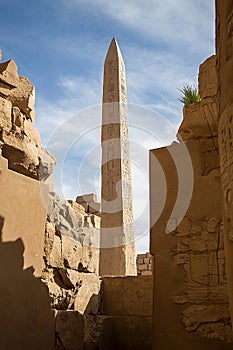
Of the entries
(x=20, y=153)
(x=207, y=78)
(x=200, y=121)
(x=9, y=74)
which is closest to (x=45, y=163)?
(x=20, y=153)

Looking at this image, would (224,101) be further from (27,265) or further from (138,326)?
(138,326)

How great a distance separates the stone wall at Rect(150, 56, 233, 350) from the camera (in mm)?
4098

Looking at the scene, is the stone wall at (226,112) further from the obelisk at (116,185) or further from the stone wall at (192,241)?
the obelisk at (116,185)

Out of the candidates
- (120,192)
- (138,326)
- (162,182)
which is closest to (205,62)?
(162,182)

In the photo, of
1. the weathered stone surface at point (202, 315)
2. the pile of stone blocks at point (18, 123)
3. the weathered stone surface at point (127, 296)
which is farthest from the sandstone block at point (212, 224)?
the pile of stone blocks at point (18, 123)

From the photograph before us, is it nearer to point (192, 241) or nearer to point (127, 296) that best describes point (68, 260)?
point (127, 296)

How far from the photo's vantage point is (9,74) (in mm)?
4449

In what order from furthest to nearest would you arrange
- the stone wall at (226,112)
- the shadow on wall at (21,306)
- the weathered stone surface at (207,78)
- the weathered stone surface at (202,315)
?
the weathered stone surface at (207,78), the weathered stone surface at (202,315), the shadow on wall at (21,306), the stone wall at (226,112)

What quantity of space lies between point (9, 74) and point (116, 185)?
19.1ft

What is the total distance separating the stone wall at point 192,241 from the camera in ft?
13.4

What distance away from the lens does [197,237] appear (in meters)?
4.42

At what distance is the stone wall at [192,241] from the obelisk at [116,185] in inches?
177

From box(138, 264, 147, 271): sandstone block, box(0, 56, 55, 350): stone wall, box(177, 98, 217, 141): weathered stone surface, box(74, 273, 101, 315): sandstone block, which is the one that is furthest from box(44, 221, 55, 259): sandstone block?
box(138, 264, 147, 271): sandstone block

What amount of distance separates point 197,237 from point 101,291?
2.16 m
